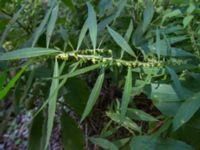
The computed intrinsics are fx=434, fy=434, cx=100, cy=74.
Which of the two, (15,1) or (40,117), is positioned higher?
(15,1)

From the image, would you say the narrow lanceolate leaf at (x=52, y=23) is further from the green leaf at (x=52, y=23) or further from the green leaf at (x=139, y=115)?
A: the green leaf at (x=139, y=115)

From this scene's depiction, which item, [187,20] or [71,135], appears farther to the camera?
[71,135]

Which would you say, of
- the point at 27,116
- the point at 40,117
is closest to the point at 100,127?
the point at 40,117

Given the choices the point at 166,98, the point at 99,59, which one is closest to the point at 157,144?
the point at 166,98

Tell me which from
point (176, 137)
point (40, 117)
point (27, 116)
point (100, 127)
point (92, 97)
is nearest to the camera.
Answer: point (92, 97)

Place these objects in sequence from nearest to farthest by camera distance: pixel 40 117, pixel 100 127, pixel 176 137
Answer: pixel 176 137 → pixel 40 117 → pixel 100 127

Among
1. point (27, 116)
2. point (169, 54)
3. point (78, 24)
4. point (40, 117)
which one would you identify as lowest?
point (27, 116)

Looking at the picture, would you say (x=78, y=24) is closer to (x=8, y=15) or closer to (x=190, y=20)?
(x=8, y=15)

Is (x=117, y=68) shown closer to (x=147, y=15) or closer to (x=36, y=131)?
(x=147, y=15)
